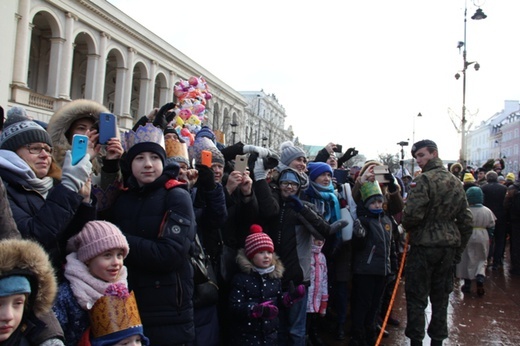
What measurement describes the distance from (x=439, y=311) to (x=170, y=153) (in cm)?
358

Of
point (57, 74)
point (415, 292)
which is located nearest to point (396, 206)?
point (415, 292)

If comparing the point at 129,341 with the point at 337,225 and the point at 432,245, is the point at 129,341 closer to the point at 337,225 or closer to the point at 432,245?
the point at 337,225

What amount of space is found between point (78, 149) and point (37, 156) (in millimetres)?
322

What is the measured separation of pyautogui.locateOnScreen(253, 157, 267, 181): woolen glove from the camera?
13.5ft

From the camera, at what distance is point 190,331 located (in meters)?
2.71

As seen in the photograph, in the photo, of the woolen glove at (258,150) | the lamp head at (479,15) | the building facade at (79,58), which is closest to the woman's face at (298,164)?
the woolen glove at (258,150)

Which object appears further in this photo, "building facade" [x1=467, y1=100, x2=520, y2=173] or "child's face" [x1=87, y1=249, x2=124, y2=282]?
"building facade" [x1=467, y1=100, x2=520, y2=173]

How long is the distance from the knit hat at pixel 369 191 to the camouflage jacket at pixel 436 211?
1.27 ft

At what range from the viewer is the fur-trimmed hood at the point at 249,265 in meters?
3.65

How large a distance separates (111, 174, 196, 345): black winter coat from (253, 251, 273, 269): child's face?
37.9 inches

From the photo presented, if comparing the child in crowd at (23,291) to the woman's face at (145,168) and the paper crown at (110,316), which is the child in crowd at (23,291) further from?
the woman's face at (145,168)

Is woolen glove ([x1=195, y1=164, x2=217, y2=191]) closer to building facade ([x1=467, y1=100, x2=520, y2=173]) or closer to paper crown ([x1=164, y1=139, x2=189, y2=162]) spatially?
paper crown ([x1=164, y1=139, x2=189, y2=162])

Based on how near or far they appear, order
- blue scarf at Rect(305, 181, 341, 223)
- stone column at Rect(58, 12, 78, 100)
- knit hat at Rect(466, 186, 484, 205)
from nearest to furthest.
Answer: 1. blue scarf at Rect(305, 181, 341, 223)
2. knit hat at Rect(466, 186, 484, 205)
3. stone column at Rect(58, 12, 78, 100)

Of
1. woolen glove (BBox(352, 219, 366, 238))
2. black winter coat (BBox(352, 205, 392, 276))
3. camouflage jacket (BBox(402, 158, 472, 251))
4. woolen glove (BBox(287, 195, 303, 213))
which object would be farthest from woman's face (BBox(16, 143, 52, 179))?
camouflage jacket (BBox(402, 158, 472, 251))
